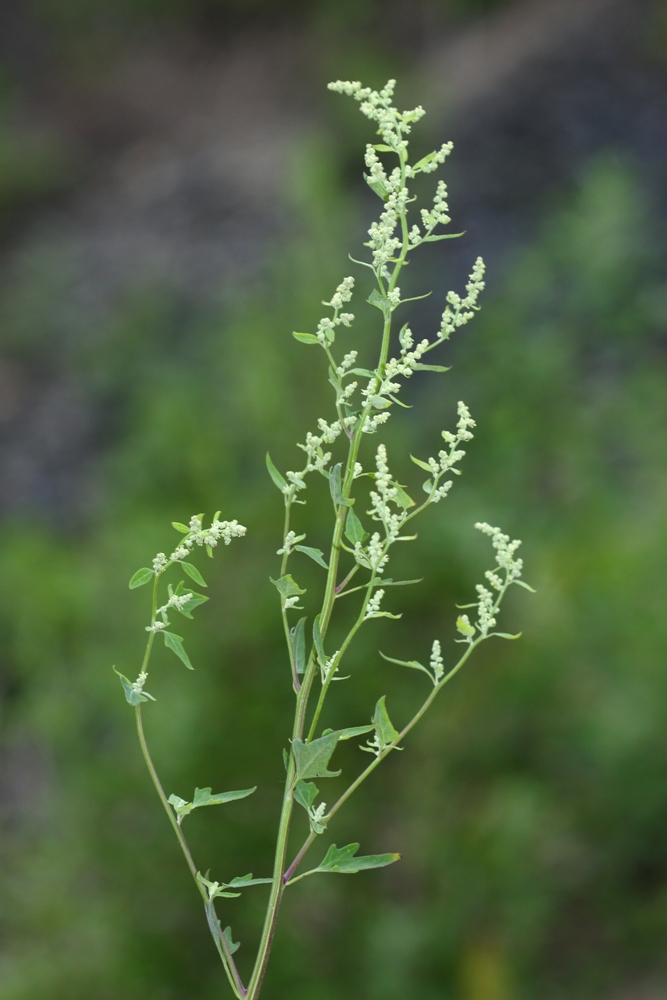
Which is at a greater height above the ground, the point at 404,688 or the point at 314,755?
the point at 404,688

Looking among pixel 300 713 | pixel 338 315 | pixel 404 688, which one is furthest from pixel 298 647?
pixel 404 688

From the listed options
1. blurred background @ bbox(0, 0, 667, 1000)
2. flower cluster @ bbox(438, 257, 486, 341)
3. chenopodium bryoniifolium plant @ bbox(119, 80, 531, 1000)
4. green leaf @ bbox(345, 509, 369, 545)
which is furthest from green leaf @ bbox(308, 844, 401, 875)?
blurred background @ bbox(0, 0, 667, 1000)

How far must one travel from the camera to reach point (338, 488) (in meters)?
0.51

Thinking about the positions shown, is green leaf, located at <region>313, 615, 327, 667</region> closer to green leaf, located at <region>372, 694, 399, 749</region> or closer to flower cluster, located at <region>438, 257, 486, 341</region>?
green leaf, located at <region>372, 694, 399, 749</region>

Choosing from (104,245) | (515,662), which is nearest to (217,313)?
(104,245)

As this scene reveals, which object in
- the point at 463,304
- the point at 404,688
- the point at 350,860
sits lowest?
the point at 350,860

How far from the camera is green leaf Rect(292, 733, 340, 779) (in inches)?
Result: 18.5

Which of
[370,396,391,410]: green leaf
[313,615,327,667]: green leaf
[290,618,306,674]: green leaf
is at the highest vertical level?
[370,396,391,410]: green leaf

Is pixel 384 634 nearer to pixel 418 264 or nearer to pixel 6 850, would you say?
pixel 6 850

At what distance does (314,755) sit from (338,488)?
0.45ft

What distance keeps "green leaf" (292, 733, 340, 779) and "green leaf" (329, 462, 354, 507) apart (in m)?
0.12

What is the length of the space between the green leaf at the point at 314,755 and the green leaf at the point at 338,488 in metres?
0.12

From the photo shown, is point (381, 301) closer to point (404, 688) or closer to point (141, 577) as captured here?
point (141, 577)

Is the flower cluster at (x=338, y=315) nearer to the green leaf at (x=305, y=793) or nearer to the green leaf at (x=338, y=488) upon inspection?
the green leaf at (x=338, y=488)
